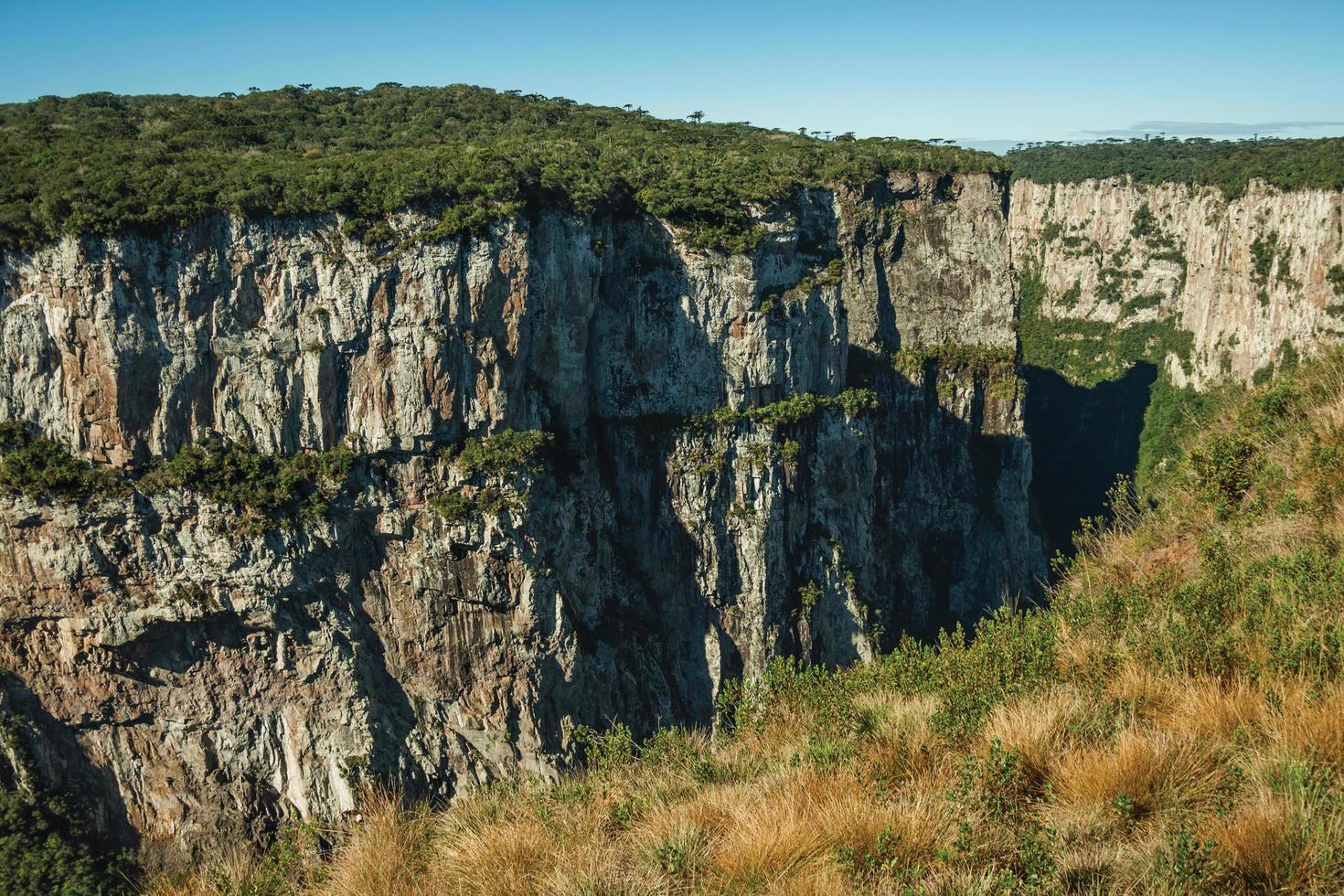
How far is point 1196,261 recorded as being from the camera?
73188mm

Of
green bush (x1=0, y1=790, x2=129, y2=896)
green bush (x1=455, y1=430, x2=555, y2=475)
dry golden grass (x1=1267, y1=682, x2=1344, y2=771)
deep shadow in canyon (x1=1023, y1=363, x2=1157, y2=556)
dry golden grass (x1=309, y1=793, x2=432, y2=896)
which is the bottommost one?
green bush (x1=0, y1=790, x2=129, y2=896)

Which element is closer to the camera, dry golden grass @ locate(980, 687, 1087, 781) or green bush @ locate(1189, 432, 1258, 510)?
dry golden grass @ locate(980, 687, 1087, 781)

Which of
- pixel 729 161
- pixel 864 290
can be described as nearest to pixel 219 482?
pixel 729 161

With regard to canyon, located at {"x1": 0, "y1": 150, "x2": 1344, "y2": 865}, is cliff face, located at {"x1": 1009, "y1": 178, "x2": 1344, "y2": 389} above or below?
above

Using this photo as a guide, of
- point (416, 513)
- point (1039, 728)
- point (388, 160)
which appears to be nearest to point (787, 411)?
point (416, 513)

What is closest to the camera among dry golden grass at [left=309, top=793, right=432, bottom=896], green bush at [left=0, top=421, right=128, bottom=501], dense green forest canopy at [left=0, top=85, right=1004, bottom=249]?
dry golden grass at [left=309, top=793, right=432, bottom=896]

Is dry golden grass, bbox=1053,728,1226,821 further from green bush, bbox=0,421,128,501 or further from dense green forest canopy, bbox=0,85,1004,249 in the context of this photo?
green bush, bbox=0,421,128,501

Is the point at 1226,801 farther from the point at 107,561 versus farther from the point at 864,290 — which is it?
the point at 864,290

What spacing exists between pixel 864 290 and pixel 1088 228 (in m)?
48.8

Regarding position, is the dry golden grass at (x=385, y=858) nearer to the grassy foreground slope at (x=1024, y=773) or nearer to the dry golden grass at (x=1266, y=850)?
the grassy foreground slope at (x=1024, y=773)

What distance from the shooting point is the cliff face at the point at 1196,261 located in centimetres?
6184

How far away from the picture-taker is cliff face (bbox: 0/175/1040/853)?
26.0 meters

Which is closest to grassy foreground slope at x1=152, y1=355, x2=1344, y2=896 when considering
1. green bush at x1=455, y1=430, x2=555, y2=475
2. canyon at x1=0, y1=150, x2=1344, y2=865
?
canyon at x1=0, y1=150, x2=1344, y2=865

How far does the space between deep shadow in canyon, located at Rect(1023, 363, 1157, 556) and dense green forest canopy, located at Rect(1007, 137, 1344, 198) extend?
16.2 metres
